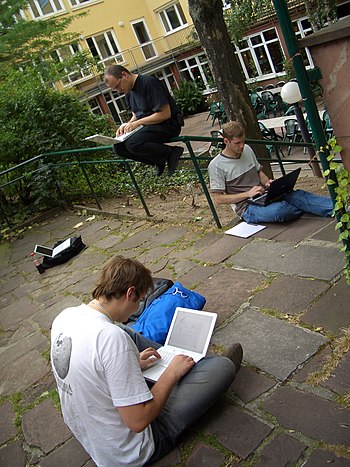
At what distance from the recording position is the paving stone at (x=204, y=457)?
6.99 feet

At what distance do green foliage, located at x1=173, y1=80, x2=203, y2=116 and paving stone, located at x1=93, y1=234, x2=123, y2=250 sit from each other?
21.7m

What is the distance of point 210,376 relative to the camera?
93.6 inches

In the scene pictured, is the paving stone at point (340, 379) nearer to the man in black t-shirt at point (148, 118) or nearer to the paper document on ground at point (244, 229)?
the paper document on ground at point (244, 229)

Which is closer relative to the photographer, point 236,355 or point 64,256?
point 236,355

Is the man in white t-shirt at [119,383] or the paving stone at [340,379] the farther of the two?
the paving stone at [340,379]

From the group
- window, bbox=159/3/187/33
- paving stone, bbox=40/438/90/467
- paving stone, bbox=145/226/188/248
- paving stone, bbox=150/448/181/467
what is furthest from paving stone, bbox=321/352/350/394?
window, bbox=159/3/187/33

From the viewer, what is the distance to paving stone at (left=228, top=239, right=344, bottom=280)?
3.34 metres

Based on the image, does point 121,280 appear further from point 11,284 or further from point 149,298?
point 11,284

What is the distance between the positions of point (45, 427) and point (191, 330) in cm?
109

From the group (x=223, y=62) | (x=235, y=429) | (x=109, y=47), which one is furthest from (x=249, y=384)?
(x=109, y=47)

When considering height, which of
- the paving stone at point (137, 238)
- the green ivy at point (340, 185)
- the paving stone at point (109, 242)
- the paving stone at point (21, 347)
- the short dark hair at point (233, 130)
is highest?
the short dark hair at point (233, 130)

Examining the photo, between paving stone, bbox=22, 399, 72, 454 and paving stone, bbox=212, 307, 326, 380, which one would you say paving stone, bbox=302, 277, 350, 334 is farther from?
paving stone, bbox=22, 399, 72, 454

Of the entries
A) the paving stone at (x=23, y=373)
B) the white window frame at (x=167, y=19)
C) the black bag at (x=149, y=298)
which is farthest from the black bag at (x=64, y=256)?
the white window frame at (x=167, y=19)

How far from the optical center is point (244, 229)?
4477 mm
